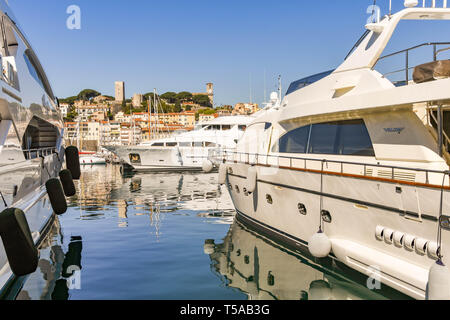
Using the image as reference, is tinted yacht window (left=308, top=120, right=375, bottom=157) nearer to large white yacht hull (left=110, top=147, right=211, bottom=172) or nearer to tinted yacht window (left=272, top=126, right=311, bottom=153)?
tinted yacht window (left=272, top=126, right=311, bottom=153)

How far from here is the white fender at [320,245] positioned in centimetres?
692

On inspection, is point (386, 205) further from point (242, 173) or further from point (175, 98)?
point (175, 98)

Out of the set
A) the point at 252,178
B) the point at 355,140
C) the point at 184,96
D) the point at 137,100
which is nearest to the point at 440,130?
the point at 355,140

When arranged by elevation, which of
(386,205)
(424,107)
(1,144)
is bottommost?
(386,205)

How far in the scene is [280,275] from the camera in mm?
7293

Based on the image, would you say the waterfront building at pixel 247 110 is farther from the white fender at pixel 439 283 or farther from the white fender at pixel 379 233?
the white fender at pixel 439 283

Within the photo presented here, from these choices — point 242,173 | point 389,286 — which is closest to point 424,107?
point 389,286

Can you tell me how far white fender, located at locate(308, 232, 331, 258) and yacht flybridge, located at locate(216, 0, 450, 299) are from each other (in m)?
0.02

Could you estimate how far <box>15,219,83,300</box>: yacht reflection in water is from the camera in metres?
6.27

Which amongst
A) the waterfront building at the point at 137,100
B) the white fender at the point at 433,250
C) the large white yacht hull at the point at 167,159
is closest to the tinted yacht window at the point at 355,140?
the white fender at the point at 433,250

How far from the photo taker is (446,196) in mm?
5145

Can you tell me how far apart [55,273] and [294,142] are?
5.97 metres
